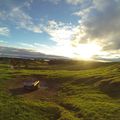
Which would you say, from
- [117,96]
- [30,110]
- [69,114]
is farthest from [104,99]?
[30,110]

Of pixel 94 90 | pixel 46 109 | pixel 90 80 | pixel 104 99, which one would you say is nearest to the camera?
pixel 46 109

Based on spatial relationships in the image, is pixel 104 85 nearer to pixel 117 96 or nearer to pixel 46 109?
pixel 117 96

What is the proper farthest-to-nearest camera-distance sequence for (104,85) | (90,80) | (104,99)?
(90,80)
(104,85)
(104,99)

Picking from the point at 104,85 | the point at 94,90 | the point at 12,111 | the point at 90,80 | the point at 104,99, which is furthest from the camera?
the point at 90,80

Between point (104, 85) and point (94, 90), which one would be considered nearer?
point (94, 90)

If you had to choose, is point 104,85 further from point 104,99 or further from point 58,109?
point 58,109

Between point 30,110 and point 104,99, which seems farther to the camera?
point 104,99

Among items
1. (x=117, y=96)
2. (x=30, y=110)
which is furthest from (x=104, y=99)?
(x=30, y=110)

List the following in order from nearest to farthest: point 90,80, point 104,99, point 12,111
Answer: point 12,111 → point 104,99 → point 90,80
